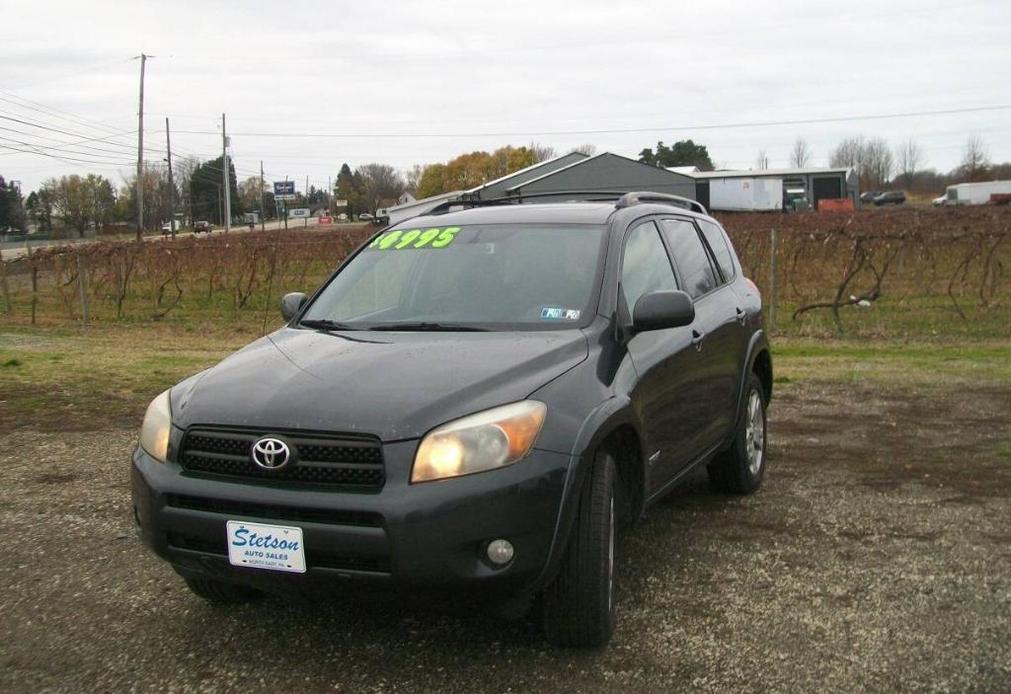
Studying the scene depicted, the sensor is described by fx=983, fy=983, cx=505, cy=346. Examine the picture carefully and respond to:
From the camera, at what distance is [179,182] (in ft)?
336

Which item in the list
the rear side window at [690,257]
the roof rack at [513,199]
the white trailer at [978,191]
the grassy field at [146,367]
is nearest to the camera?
the rear side window at [690,257]

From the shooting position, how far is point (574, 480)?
3266 mm

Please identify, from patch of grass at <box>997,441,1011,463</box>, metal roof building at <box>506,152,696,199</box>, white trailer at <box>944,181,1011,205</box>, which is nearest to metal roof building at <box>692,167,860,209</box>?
white trailer at <box>944,181,1011,205</box>

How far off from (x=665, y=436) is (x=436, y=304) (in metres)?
1.16

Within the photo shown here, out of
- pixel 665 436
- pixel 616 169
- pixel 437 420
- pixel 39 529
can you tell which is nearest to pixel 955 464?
pixel 665 436

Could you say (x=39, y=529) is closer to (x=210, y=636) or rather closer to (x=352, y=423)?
(x=210, y=636)

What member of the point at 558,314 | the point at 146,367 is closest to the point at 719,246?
the point at 558,314

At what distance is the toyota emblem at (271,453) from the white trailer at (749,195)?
67.8 meters

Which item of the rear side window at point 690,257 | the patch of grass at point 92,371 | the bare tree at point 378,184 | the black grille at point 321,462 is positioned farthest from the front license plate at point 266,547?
the bare tree at point 378,184

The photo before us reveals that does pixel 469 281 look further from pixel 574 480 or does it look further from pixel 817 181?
pixel 817 181

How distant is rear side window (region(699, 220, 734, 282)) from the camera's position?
5891mm

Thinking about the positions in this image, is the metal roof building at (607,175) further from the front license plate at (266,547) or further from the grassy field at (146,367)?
the front license plate at (266,547)

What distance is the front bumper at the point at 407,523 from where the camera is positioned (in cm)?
305

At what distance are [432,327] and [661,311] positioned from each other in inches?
37.6
